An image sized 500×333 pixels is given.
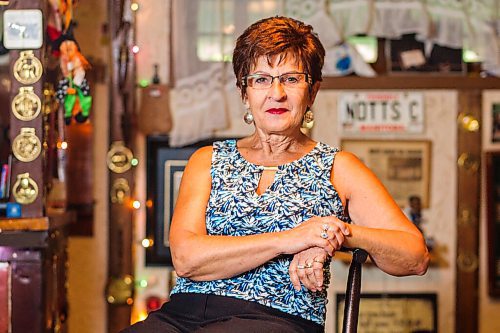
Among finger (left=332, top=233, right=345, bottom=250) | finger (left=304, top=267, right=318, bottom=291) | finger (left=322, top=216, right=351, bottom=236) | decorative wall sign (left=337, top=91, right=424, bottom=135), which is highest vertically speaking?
decorative wall sign (left=337, top=91, right=424, bottom=135)

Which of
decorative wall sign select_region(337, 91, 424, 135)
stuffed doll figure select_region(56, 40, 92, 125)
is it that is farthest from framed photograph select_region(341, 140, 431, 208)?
stuffed doll figure select_region(56, 40, 92, 125)

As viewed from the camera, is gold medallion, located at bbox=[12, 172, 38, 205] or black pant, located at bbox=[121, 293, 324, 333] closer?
black pant, located at bbox=[121, 293, 324, 333]

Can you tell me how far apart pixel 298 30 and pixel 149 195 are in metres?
2.54

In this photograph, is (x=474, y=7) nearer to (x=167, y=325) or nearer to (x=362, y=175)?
(x=362, y=175)

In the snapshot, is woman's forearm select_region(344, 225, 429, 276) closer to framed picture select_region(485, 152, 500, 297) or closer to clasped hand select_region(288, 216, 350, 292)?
clasped hand select_region(288, 216, 350, 292)

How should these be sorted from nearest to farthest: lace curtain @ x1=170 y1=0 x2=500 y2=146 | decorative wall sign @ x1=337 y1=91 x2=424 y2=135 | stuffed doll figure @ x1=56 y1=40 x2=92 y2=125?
stuffed doll figure @ x1=56 y1=40 x2=92 y2=125 < lace curtain @ x1=170 y1=0 x2=500 y2=146 < decorative wall sign @ x1=337 y1=91 x2=424 y2=135

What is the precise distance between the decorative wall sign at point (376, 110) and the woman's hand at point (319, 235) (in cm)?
261

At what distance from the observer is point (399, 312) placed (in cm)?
489

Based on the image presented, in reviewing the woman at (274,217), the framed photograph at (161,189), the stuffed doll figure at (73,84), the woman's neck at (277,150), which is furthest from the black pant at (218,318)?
the framed photograph at (161,189)

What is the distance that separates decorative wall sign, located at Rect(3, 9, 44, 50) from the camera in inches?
135

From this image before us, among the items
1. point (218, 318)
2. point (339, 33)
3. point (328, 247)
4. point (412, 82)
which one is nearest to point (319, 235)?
point (328, 247)

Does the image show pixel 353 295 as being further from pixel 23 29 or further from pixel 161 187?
pixel 161 187

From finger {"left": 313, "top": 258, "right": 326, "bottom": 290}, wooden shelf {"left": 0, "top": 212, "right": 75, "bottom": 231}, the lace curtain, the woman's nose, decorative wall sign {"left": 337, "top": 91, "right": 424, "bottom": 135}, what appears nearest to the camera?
finger {"left": 313, "top": 258, "right": 326, "bottom": 290}

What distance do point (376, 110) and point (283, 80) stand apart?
2.46 m
